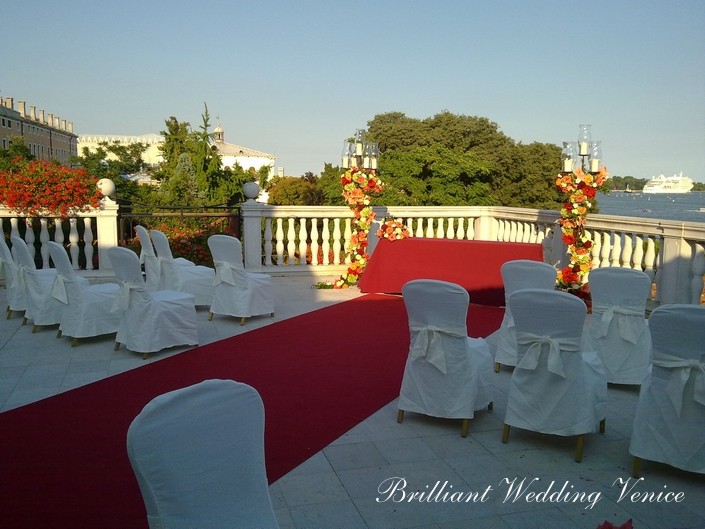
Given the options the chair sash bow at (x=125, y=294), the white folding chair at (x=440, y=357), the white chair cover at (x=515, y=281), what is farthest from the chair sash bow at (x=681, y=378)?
the chair sash bow at (x=125, y=294)

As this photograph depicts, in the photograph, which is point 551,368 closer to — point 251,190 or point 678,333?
point 678,333

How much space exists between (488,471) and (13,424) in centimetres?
314

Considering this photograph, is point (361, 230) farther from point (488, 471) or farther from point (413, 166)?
point (413, 166)

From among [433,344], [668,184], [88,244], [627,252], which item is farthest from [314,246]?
[668,184]

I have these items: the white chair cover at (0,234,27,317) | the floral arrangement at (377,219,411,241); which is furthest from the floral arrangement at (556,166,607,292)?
the white chair cover at (0,234,27,317)

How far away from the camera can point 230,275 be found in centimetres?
748

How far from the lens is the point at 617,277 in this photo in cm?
521

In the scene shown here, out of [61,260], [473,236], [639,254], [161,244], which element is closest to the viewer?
[61,260]

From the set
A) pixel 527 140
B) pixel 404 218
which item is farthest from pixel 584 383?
pixel 527 140

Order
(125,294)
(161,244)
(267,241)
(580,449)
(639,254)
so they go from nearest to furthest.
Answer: (580,449)
(125,294)
(161,244)
(639,254)
(267,241)

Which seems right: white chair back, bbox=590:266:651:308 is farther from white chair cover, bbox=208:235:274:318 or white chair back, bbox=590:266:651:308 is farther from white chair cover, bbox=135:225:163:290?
white chair cover, bbox=135:225:163:290

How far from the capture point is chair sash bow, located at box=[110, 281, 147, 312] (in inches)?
239

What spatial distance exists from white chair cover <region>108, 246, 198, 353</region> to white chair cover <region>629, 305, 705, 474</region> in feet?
14.0

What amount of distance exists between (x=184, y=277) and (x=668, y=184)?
1830 inches
